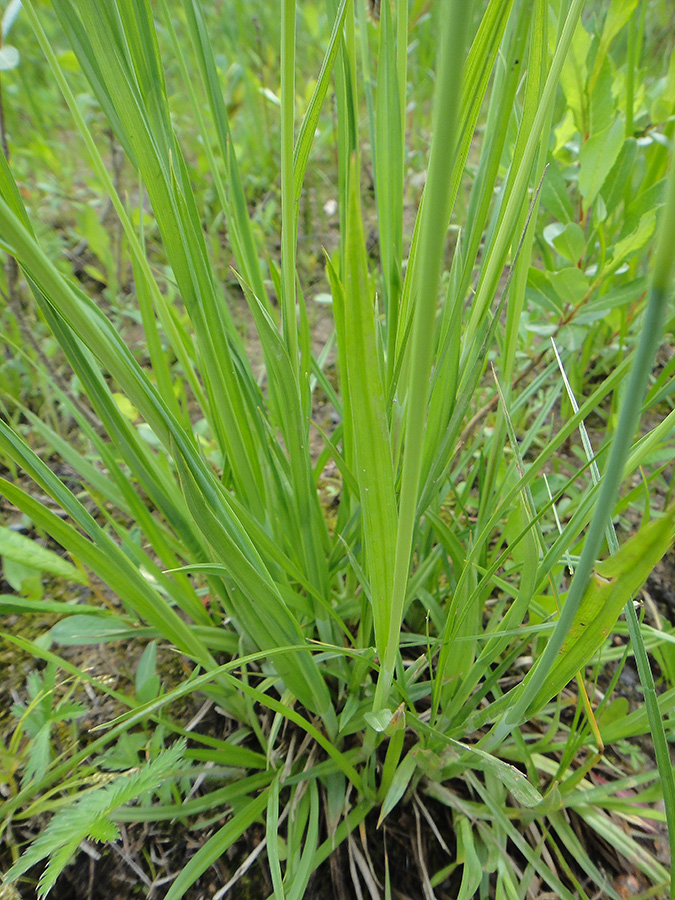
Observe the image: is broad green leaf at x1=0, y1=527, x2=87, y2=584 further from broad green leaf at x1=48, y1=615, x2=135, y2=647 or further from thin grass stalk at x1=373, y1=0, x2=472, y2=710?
thin grass stalk at x1=373, y1=0, x2=472, y2=710

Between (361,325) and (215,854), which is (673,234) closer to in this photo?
(361,325)

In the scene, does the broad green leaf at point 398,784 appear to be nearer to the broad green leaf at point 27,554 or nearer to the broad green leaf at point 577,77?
the broad green leaf at point 27,554

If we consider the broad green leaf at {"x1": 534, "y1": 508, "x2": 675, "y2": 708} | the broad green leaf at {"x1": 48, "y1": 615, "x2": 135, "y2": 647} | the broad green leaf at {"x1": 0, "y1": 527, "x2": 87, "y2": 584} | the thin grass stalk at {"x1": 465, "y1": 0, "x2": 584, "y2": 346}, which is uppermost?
the thin grass stalk at {"x1": 465, "y1": 0, "x2": 584, "y2": 346}

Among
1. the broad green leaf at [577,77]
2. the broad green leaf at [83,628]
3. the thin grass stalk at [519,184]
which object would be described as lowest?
the broad green leaf at [83,628]

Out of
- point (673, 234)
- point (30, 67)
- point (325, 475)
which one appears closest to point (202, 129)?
Result: point (673, 234)

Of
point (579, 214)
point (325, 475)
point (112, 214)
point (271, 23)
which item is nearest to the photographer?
point (579, 214)

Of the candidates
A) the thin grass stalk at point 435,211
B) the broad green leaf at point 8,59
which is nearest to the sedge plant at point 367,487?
the thin grass stalk at point 435,211

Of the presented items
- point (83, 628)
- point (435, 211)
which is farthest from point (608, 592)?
point (83, 628)

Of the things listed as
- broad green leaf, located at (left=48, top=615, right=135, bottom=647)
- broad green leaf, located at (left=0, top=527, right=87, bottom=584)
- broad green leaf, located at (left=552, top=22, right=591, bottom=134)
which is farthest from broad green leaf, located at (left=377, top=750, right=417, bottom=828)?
broad green leaf, located at (left=552, top=22, right=591, bottom=134)
